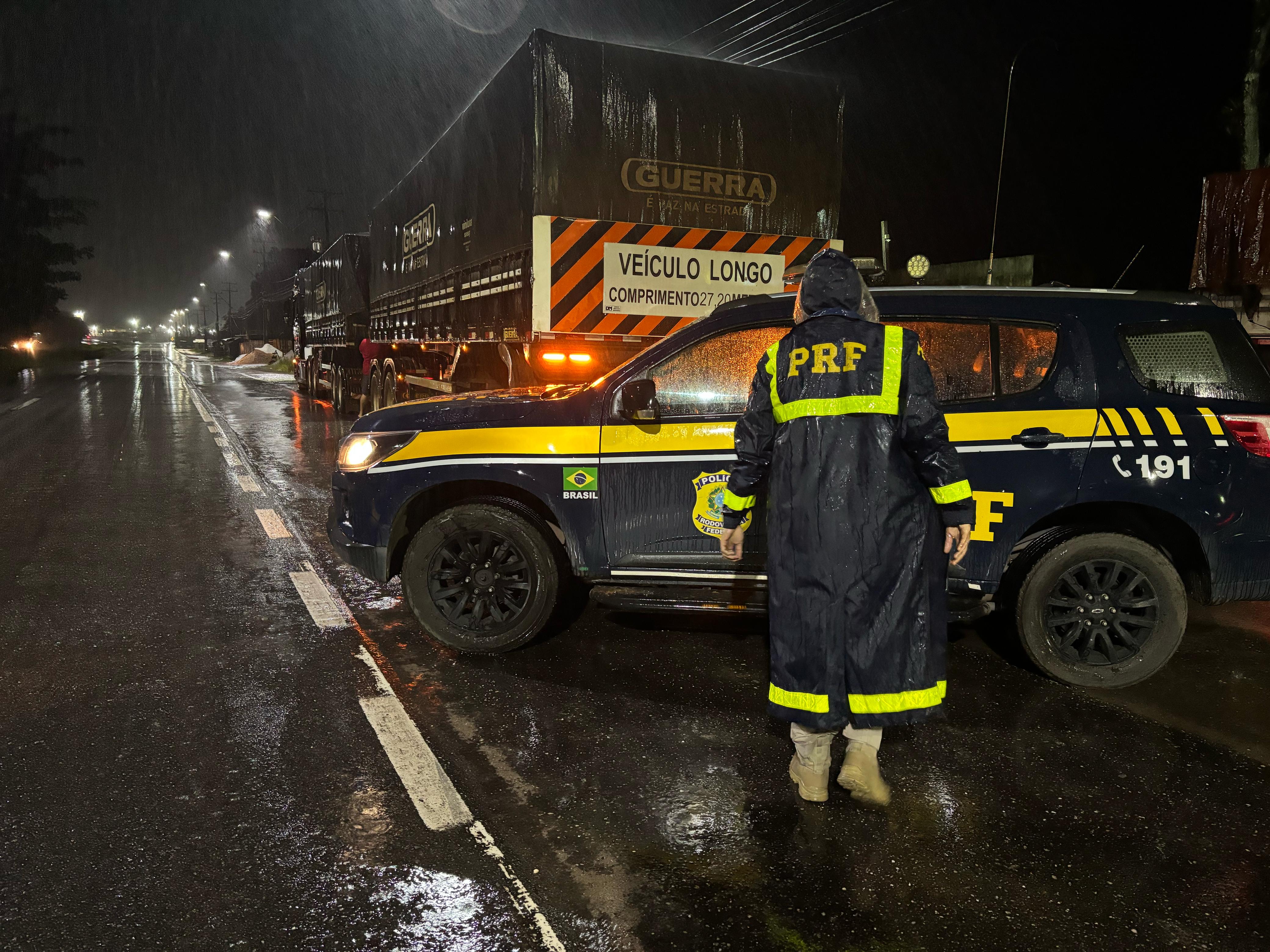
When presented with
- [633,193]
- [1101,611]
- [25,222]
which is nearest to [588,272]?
[633,193]

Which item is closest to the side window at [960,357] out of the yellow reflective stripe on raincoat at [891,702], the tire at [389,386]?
the yellow reflective stripe on raincoat at [891,702]

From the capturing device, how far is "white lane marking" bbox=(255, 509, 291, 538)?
25.4ft

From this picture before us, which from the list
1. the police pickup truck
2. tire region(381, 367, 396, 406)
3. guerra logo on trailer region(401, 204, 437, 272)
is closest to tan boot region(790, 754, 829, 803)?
the police pickup truck

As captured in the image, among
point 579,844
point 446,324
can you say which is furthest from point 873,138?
point 579,844

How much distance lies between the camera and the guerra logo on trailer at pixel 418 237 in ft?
41.9

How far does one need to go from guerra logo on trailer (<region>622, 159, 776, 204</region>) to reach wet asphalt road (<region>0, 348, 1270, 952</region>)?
4.17 m

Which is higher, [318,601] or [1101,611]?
[1101,611]

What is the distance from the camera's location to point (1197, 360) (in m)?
4.46

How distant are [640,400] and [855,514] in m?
1.59

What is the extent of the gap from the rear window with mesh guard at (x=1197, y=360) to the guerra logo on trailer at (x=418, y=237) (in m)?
9.77

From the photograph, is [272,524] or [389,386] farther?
[389,386]

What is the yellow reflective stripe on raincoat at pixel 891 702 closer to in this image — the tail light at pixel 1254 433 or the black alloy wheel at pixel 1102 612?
the black alloy wheel at pixel 1102 612

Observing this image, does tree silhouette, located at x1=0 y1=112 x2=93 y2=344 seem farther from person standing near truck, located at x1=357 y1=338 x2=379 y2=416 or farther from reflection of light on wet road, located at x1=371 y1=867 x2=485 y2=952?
reflection of light on wet road, located at x1=371 y1=867 x2=485 y2=952

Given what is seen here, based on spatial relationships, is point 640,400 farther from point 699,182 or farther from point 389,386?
point 389,386
